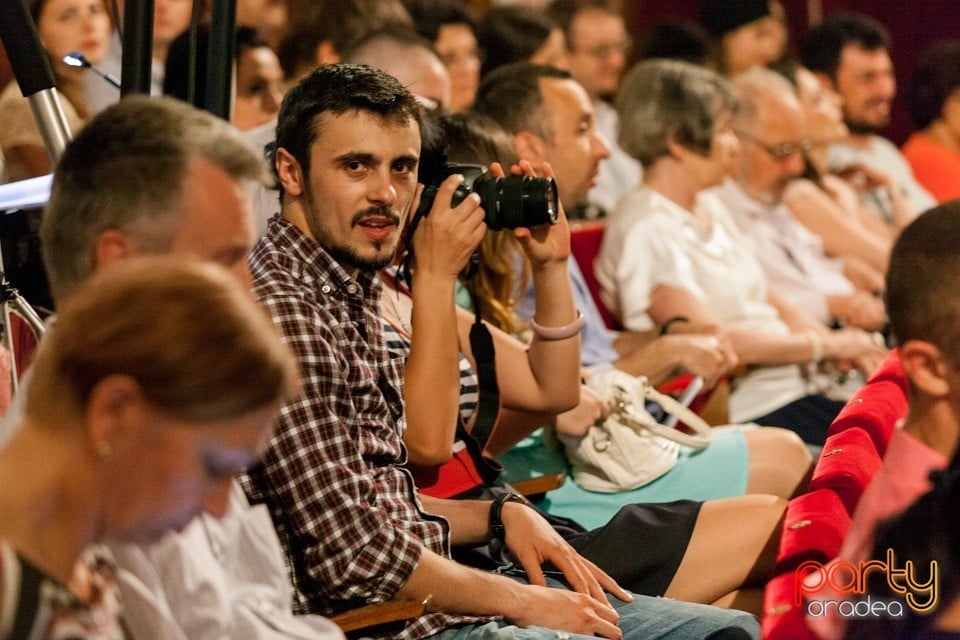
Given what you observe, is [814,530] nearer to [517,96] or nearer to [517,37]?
[517,96]

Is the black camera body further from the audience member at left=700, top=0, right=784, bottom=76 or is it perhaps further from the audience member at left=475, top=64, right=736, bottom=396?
the audience member at left=700, top=0, right=784, bottom=76

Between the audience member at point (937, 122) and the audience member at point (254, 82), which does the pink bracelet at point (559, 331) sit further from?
the audience member at point (937, 122)

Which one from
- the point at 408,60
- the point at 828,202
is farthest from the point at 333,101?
the point at 828,202

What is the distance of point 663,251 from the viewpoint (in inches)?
127

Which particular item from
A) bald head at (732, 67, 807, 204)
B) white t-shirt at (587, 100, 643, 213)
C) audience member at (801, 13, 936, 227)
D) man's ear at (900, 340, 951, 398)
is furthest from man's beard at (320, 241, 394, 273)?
audience member at (801, 13, 936, 227)

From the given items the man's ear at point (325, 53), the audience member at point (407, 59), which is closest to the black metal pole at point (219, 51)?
the audience member at point (407, 59)

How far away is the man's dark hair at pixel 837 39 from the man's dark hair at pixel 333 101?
11.5 feet

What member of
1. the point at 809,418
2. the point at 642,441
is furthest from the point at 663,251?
the point at 642,441

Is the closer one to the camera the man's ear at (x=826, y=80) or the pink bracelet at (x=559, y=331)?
the pink bracelet at (x=559, y=331)

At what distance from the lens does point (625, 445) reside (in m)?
2.54

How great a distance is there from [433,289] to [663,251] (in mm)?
1333

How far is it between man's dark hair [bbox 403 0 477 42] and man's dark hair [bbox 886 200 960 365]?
278 cm

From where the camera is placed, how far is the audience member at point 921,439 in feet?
4.51

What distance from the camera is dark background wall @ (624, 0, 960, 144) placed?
21.7 ft
